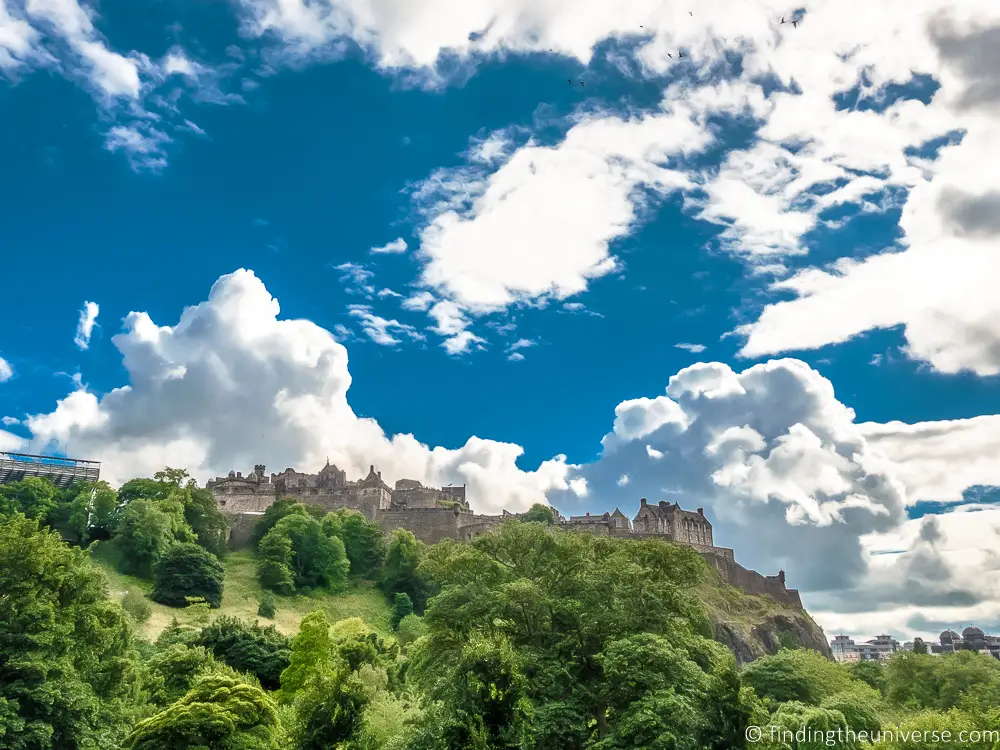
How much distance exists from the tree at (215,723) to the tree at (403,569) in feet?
190

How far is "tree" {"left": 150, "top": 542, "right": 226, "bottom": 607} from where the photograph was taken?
69438 millimetres

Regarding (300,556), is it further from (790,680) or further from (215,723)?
(215,723)

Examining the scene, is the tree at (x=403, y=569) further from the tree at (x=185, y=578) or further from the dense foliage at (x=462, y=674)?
the dense foliage at (x=462, y=674)

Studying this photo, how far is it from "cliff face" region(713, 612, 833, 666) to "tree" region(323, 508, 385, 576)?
127 ft

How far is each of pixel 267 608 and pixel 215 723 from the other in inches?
1954

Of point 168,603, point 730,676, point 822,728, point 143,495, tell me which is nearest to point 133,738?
point 730,676

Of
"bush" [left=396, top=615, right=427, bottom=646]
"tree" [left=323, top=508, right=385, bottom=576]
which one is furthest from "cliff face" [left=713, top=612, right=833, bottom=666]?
"tree" [left=323, top=508, right=385, bottom=576]

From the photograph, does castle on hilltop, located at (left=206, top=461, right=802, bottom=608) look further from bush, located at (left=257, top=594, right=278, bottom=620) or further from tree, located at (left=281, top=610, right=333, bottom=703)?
tree, located at (left=281, top=610, right=333, bottom=703)

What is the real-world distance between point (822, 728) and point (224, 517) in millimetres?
78131

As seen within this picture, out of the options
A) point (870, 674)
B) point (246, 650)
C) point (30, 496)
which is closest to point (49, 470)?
point (30, 496)

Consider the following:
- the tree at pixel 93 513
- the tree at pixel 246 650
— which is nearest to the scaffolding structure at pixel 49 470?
the tree at pixel 93 513

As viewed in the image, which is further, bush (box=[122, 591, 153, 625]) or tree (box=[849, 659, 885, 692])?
tree (box=[849, 659, 885, 692])

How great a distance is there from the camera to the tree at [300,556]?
3159 inches

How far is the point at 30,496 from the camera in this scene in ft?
255
